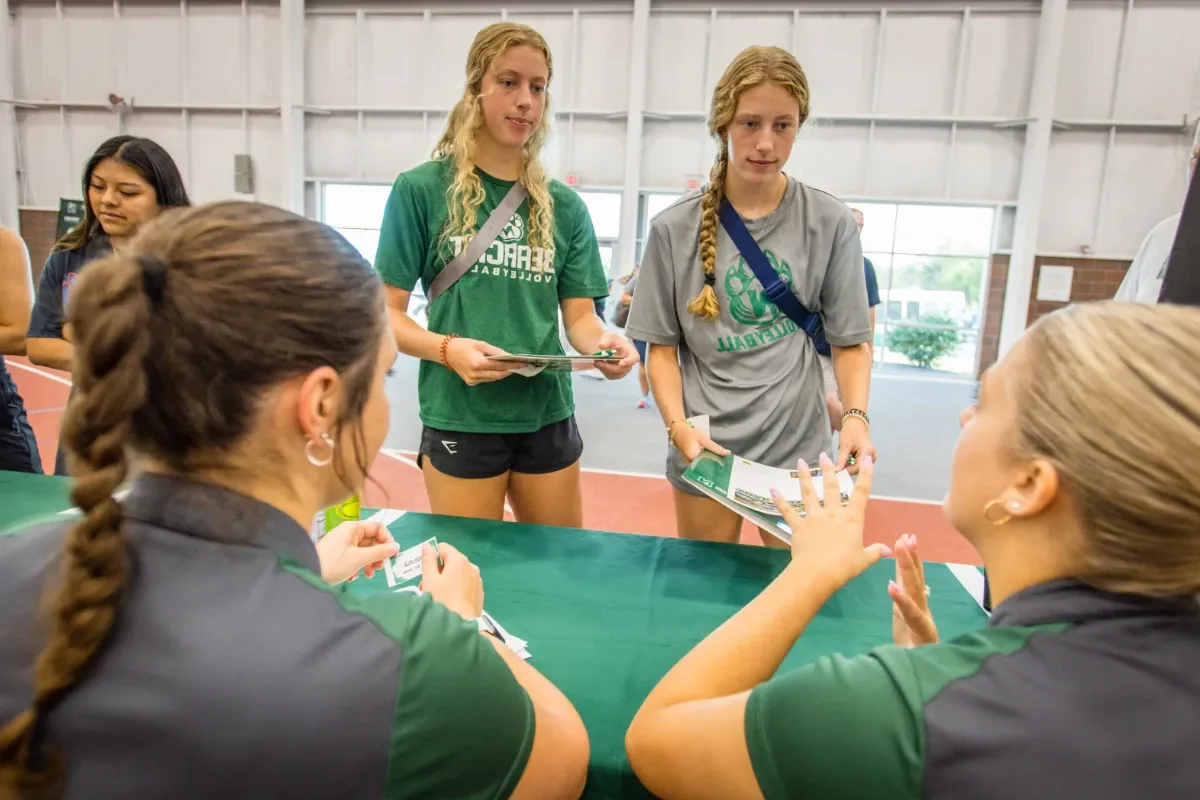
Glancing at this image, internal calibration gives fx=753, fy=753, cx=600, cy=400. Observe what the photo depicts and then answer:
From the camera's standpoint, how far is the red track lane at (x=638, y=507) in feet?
13.9

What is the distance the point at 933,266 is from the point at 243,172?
874cm

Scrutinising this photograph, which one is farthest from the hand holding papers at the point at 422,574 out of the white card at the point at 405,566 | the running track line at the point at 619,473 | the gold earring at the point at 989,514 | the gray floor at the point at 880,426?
the gray floor at the point at 880,426

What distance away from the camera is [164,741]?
0.64 m

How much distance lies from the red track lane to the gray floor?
12.7 inches

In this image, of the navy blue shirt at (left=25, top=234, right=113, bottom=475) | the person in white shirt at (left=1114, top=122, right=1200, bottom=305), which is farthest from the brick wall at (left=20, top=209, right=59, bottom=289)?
the person in white shirt at (left=1114, top=122, right=1200, bottom=305)

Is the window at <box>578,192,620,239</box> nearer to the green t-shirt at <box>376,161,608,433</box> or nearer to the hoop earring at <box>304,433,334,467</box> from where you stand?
the green t-shirt at <box>376,161,608,433</box>

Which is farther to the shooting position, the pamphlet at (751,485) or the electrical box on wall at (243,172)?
the electrical box on wall at (243,172)

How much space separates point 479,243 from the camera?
205 cm

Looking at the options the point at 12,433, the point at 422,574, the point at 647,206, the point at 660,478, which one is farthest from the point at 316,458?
the point at 647,206

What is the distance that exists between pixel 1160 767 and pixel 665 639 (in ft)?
2.65

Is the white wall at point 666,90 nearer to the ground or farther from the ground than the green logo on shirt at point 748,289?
farther from the ground

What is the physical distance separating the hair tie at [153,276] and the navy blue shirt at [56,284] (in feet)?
6.54

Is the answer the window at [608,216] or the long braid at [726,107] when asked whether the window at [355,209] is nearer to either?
the window at [608,216]

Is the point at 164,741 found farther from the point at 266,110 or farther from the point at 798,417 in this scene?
the point at 266,110
